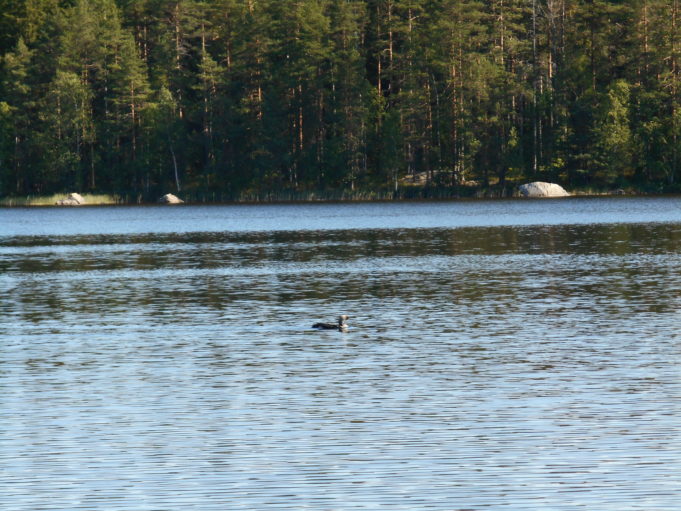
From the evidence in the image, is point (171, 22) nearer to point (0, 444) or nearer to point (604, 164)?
point (604, 164)

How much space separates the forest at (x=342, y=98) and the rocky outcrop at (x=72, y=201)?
17.9 ft

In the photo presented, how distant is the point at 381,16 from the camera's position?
14412 centimetres

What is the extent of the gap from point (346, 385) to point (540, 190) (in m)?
108

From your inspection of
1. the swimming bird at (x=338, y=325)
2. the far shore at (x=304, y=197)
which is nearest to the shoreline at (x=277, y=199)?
the far shore at (x=304, y=197)

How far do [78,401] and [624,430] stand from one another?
9687mm

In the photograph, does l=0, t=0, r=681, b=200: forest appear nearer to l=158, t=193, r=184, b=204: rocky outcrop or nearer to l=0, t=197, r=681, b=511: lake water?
l=158, t=193, r=184, b=204: rocky outcrop

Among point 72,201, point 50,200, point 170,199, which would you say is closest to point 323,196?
point 170,199

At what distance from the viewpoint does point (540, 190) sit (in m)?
129

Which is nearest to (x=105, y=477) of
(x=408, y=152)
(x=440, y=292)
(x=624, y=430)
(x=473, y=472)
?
(x=473, y=472)

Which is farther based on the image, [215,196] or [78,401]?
[215,196]

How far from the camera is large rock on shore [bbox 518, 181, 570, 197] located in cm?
12912

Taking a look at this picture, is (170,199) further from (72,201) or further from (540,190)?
(540,190)

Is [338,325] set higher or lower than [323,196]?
lower

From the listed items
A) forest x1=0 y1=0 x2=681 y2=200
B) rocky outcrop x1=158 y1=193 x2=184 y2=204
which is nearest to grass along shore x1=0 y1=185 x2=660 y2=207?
forest x1=0 y1=0 x2=681 y2=200
